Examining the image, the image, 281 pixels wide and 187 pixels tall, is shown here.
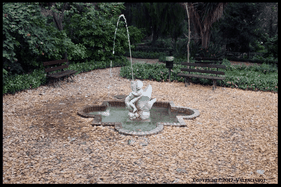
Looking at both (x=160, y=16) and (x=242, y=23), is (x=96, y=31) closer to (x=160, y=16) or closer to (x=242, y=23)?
(x=160, y=16)

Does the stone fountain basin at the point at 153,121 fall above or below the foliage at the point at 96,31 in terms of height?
below

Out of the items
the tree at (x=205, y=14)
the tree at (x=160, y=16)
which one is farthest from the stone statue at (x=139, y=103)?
the tree at (x=160, y=16)

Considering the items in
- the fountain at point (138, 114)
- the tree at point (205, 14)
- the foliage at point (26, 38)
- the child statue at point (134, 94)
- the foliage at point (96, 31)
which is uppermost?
the tree at point (205, 14)

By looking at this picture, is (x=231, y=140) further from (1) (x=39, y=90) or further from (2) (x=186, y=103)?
(1) (x=39, y=90)

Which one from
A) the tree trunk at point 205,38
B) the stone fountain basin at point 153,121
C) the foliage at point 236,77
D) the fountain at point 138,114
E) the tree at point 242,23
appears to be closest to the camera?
the stone fountain basin at point 153,121

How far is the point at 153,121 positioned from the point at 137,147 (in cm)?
141

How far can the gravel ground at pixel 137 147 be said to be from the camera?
317 centimetres

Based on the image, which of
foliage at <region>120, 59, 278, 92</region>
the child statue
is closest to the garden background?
foliage at <region>120, 59, 278, 92</region>

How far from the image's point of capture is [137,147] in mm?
3943

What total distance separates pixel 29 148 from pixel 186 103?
4.37 meters

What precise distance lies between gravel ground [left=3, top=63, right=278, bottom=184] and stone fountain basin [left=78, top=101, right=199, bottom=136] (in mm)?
133

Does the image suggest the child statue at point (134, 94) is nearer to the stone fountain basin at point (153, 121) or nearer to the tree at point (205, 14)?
the stone fountain basin at point (153, 121)

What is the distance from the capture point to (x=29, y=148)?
386 cm

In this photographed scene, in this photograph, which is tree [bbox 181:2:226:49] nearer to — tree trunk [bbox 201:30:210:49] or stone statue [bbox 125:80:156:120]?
tree trunk [bbox 201:30:210:49]
